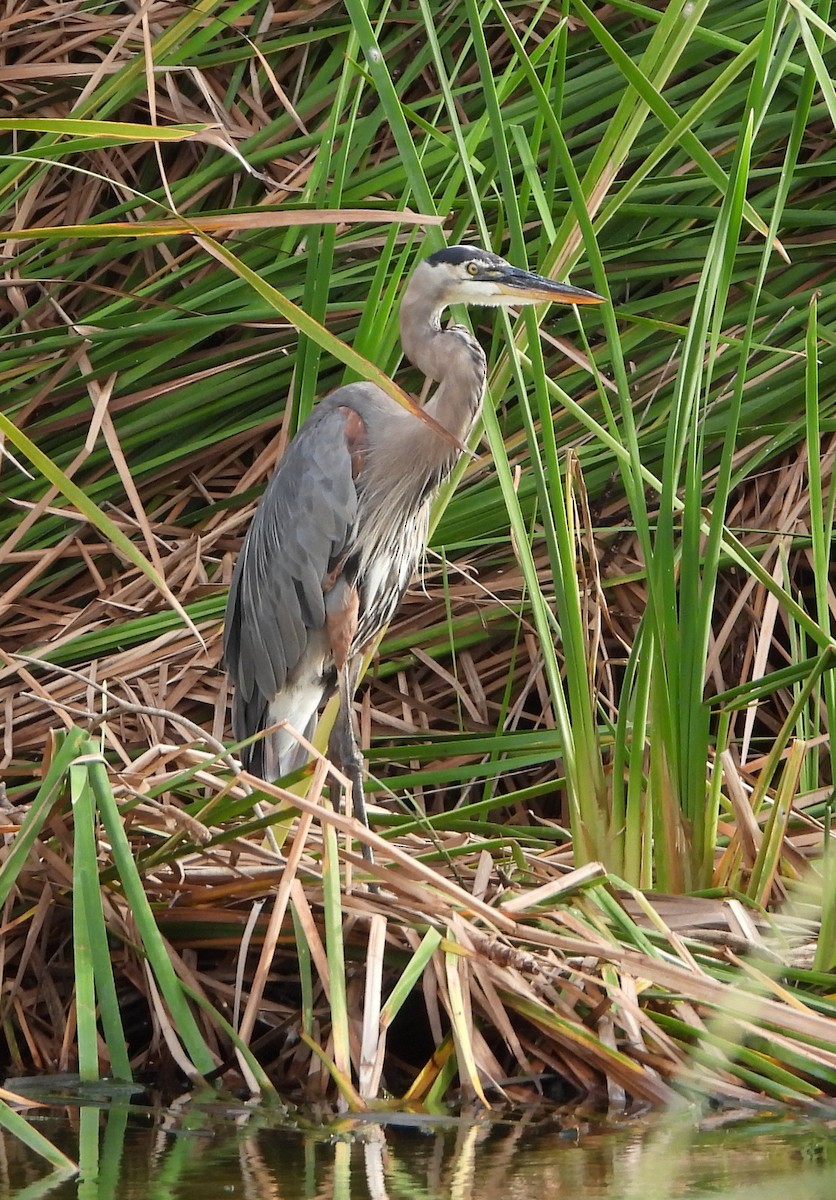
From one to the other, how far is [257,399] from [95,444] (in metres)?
0.42

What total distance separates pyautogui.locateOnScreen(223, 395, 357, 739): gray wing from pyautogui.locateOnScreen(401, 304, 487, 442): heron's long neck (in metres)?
0.30

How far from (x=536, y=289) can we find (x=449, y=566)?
953 millimetres

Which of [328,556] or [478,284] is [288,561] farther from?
[478,284]

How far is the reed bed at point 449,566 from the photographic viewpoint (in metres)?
2.18

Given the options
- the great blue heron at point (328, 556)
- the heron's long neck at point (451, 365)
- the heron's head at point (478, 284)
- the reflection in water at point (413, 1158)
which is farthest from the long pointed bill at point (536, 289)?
the reflection in water at point (413, 1158)

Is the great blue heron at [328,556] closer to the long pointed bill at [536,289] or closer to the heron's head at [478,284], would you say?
the heron's head at [478,284]

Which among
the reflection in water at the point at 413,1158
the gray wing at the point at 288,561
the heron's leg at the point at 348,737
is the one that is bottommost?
the reflection in water at the point at 413,1158

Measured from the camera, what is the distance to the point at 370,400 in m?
3.54

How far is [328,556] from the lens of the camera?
137 inches

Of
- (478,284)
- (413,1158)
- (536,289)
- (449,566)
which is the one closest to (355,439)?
(449,566)

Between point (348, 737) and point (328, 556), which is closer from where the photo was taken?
point (348, 737)

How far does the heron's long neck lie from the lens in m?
3.18

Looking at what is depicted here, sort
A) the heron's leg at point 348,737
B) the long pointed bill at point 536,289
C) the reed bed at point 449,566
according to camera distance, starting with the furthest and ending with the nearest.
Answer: the heron's leg at point 348,737, the long pointed bill at point 536,289, the reed bed at point 449,566

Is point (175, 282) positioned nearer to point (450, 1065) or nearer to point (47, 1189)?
point (450, 1065)
